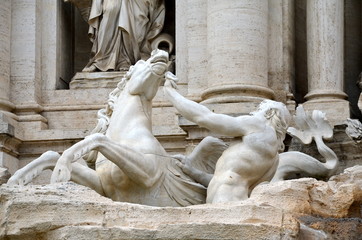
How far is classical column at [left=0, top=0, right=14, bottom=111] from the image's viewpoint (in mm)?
22438

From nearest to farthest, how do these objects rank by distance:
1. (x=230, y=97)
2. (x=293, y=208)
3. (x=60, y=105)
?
(x=293, y=208), (x=230, y=97), (x=60, y=105)

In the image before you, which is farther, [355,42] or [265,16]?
[355,42]

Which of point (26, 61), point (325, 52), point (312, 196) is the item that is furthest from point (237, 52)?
point (312, 196)

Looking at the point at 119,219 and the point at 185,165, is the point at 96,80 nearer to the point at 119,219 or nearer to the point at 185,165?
the point at 185,165

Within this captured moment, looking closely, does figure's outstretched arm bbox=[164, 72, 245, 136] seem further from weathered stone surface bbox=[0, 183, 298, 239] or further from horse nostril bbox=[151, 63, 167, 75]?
weathered stone surface bbox=[0, 183, 298, 239]

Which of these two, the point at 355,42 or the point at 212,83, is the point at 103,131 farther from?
the point at 355,42

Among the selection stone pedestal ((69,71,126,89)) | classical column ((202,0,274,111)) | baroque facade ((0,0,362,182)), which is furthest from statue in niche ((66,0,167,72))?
classical column ((202,0,274,111))

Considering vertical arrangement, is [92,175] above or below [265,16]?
below

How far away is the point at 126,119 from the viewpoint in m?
18.0

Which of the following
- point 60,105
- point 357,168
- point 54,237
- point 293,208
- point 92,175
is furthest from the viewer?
point 60,105

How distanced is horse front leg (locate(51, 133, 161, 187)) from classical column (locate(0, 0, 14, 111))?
17.6 ft

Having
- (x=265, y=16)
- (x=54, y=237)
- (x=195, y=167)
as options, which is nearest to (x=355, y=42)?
(x=265, y=16)

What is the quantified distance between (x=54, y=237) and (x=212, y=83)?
8.51 m

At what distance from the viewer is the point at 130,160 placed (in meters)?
17.3
